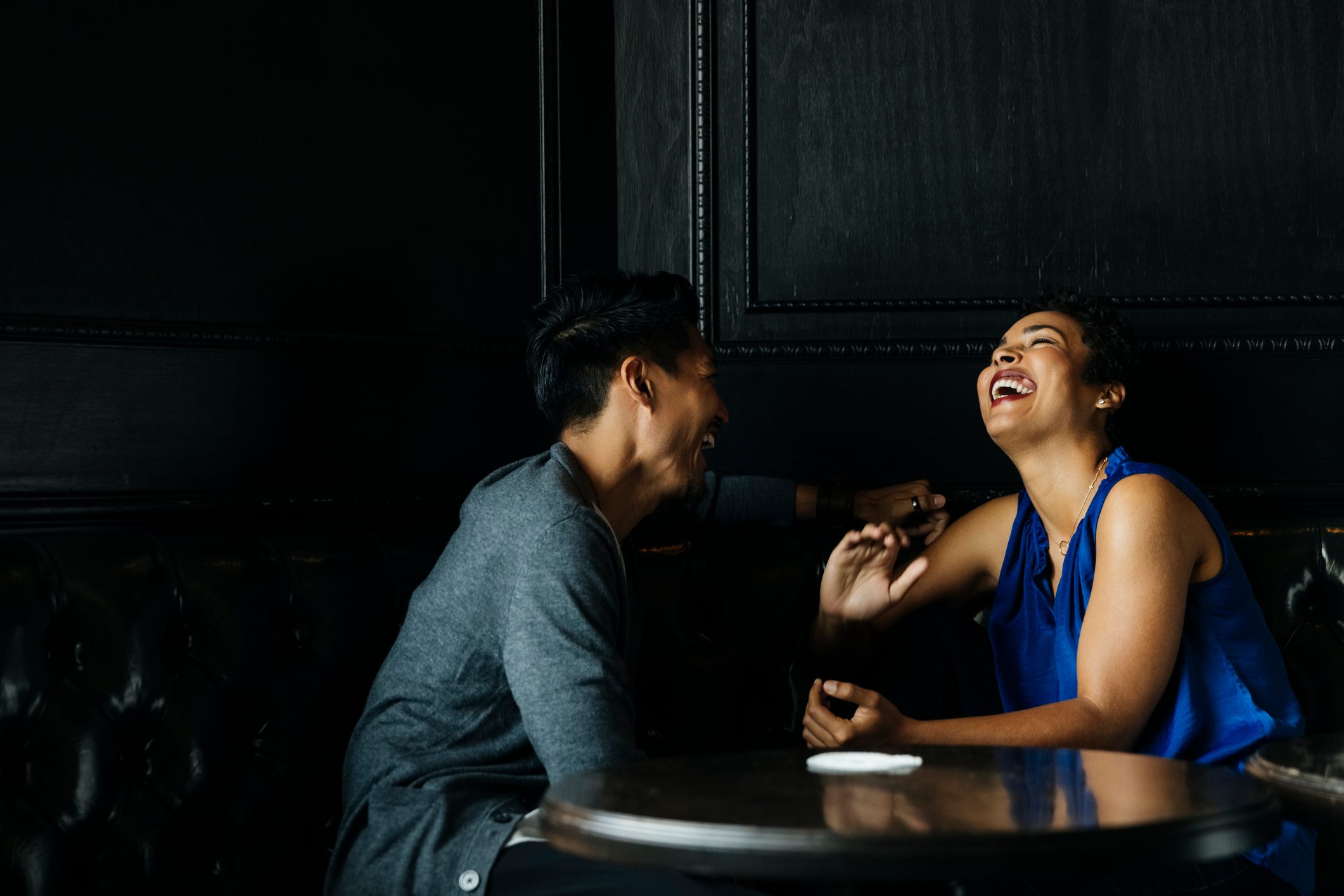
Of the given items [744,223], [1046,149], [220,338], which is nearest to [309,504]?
[220,338]

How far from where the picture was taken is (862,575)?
2.26m

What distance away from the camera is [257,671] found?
6.69 feet

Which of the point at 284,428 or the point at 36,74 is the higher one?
the point at 36,74

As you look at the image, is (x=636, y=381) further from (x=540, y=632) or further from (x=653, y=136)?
(x=653, y=136)

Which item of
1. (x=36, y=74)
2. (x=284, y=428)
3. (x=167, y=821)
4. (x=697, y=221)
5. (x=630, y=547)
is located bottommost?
(x=167, y=821)

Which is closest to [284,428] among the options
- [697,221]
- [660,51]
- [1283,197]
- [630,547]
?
[630,547]

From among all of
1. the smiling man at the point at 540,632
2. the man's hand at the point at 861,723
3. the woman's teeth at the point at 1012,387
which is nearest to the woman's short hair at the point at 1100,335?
the woman's teeth at the point at 1012,387

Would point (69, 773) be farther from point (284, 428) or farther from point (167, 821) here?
point (284, 428)

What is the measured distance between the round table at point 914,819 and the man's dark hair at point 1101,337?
3.53 ft

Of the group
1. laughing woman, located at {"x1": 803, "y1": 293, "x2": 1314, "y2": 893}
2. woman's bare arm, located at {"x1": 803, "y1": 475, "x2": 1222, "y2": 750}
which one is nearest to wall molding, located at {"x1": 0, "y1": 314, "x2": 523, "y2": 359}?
laughing woman, located at {"x1": 803, "y1": 293, "x2": 1314, "y2": 893}

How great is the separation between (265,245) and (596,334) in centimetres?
84

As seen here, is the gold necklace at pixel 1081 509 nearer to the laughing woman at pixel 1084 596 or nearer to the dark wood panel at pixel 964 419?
the laughing woman at pixel 1084 596

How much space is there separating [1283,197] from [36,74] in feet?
8.35

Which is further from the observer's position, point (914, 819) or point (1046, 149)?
point (1046, 149)
